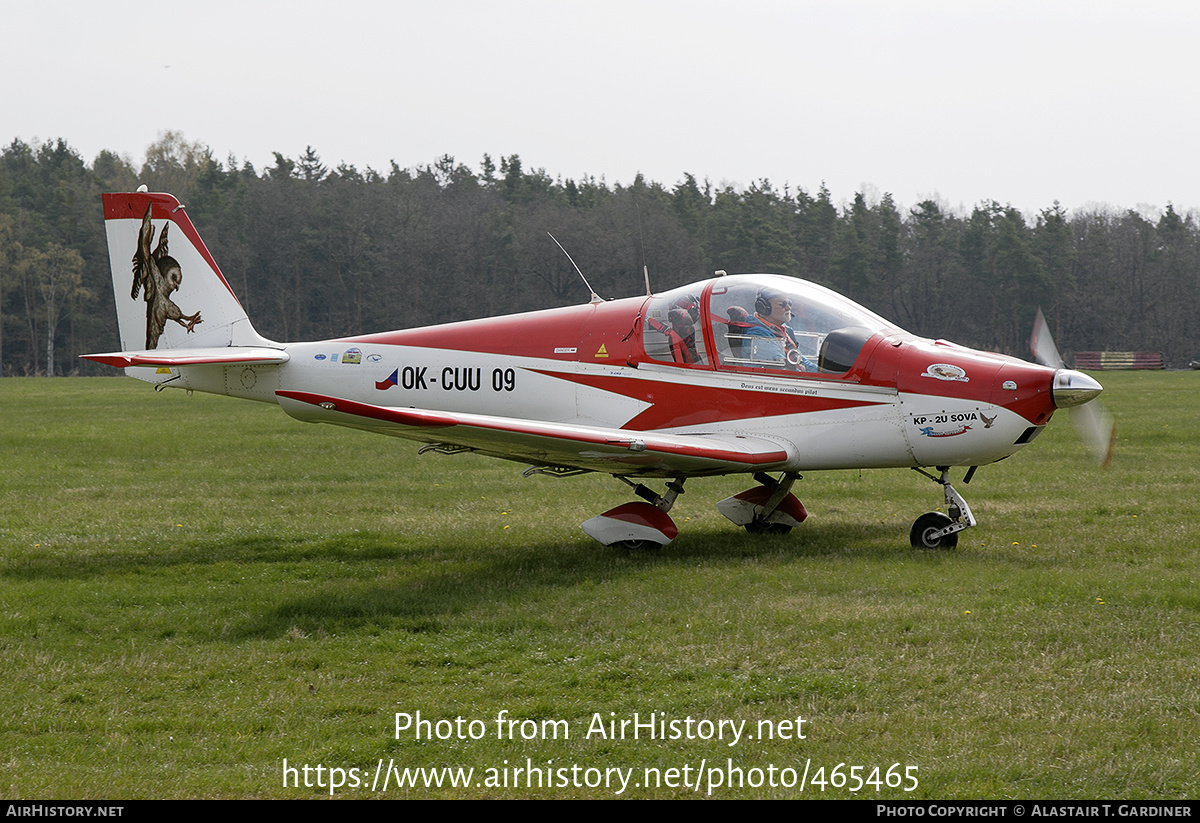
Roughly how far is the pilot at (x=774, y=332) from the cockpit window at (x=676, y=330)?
19.4 inches

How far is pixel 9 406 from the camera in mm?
31578

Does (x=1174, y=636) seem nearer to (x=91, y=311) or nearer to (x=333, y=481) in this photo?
(x=333, y=481)

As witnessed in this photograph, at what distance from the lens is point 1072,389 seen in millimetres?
8477

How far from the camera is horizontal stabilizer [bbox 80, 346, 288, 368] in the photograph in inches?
400

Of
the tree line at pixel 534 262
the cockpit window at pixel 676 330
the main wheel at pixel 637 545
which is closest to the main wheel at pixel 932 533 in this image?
the main wheel at pixel 637 545

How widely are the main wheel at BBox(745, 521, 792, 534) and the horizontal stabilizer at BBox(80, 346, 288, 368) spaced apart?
5.02 meters

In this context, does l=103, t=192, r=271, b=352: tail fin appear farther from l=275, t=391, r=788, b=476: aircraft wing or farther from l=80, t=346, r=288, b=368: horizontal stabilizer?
l=275, t=391, r=788, b=476: aircraft wing

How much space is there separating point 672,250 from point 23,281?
48244 mm

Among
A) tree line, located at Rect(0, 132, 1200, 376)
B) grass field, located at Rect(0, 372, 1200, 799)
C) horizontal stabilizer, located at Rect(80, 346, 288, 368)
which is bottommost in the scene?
grass field, located at Rect(0, 372, 1200, 799)

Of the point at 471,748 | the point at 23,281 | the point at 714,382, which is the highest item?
the point at 23,281

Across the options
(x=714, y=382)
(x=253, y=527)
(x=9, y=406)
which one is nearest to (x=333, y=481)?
(x=253, y=527)

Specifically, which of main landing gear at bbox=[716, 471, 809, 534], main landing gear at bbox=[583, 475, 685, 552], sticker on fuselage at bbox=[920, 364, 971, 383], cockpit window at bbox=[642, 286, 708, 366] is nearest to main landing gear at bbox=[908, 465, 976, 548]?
sticker on fuselage at bbox=[920, 364, 971, 383]

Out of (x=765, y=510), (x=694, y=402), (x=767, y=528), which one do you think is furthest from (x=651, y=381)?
(x=767, y=528)

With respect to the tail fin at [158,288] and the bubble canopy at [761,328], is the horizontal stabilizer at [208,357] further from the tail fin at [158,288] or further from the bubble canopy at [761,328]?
the bubble canopy at [761,328]
